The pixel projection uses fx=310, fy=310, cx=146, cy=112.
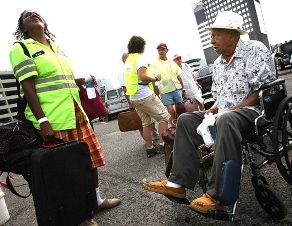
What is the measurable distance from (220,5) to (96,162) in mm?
189972

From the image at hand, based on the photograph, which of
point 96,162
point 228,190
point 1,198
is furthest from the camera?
point 1,198

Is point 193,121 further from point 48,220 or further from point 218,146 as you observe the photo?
point 48,220

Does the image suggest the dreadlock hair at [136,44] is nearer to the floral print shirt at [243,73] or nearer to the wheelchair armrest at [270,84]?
the floral print shirt at [243,73]

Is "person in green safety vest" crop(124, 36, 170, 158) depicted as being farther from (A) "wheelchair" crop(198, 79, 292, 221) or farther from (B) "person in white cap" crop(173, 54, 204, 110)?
(A) "wheelchair" crop(198, 79, 292, 221)

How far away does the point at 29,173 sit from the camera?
226cm

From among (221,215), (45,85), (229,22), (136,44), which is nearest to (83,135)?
(45,85)

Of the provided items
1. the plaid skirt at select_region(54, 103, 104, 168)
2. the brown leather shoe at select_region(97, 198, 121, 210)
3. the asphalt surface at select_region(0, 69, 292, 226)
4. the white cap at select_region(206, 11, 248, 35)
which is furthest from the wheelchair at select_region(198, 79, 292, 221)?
the brown leather shoe at select_region(97, 198, 121, 210)

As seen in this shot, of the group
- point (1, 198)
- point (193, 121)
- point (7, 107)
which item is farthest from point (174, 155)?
point (7, 107)

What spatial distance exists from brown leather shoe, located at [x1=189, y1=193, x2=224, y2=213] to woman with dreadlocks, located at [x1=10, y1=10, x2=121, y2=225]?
1.04 meters

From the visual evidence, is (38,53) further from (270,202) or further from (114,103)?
(114,103)

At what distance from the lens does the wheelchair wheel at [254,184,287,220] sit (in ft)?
6.82

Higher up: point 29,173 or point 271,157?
point 29,173

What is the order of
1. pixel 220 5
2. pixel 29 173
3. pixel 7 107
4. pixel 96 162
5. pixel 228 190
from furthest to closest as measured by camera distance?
pixel 220 5, pixel 7 107, pixel 96 162, pixel 29 173, pixel 228 190

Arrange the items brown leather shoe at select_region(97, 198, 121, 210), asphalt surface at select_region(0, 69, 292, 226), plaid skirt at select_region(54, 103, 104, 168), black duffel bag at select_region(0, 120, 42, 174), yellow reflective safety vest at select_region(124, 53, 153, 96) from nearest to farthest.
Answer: black duffel bag at select_region(0, 120, 42, 174), asphalt surface at select_region(0, 69, 292, 226), plaid skirt at select_region(54, 103, 104, 168), brown leather shoe at select_region(97, 198, 121, 210), yellow reflective safety vest at select_region(124, 53, 153, 96)
